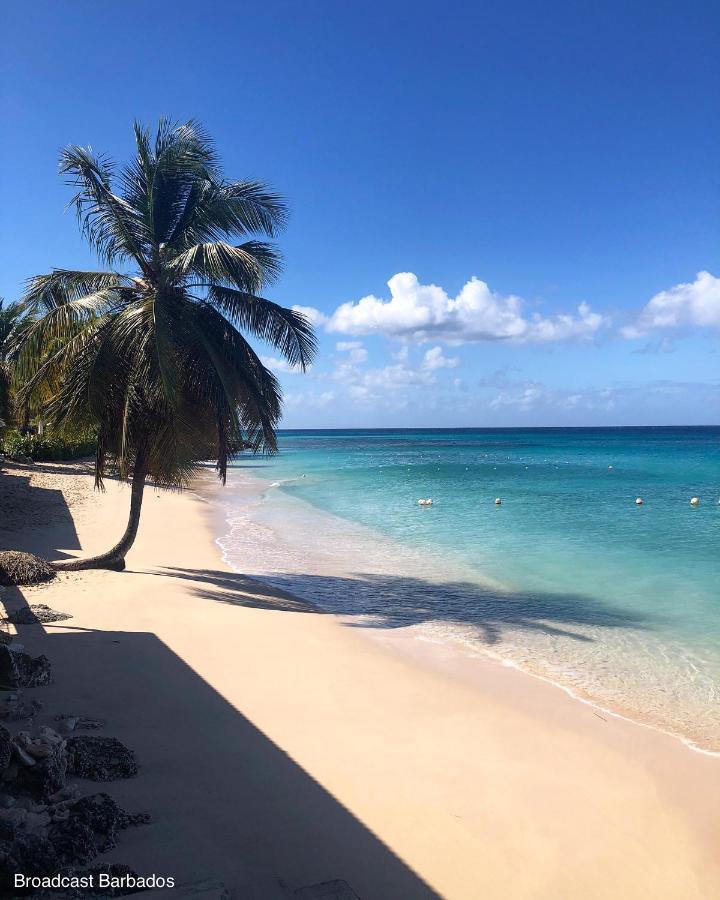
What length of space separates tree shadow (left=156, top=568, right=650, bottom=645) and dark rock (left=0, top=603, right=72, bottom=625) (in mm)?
2512

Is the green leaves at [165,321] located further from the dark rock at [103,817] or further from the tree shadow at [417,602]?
the dark rock at [103,817]

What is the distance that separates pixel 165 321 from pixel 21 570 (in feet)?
13.1

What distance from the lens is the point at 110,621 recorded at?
7.41 meters

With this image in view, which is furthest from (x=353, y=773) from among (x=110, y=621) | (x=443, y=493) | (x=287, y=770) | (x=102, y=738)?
(x=443, y=493)

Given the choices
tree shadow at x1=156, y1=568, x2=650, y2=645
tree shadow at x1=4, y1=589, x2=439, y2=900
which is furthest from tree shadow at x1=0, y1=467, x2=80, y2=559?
tree shadow at x1=4, y1=589, x2=439, y2=900

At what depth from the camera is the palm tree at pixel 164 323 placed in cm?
880

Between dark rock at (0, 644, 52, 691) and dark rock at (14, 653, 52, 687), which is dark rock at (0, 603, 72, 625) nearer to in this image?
dark rock at (0, 644, 52, 691)

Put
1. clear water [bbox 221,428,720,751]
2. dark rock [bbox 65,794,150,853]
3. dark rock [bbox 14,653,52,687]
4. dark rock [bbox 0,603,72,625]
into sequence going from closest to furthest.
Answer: dark rock [bbox 65,794,150,853], dark rock [bbox 14,653,52,687], dark rock [bbox 0,603,72,625], clear water [bbox 221,428,720,751]

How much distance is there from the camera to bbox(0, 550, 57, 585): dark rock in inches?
328

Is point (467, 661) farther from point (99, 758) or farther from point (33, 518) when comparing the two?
point (33, 518)

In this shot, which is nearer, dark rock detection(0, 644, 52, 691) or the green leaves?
dark rock detection(0, 644, 52, 691)

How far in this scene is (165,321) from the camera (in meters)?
8.47

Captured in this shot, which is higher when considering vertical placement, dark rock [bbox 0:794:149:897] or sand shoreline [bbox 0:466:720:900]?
dark rock [bbox 0:794:149:897]

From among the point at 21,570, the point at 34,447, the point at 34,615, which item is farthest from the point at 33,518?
the point at 34,447
